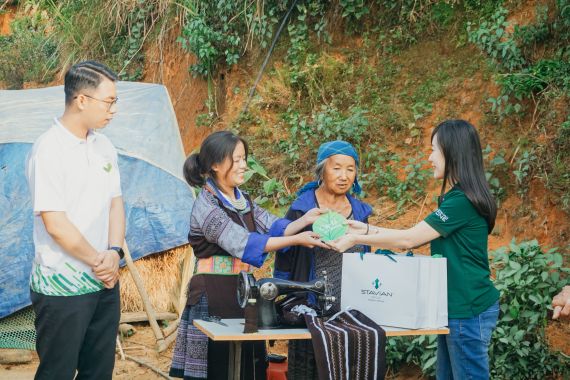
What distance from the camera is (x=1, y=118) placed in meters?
7.34

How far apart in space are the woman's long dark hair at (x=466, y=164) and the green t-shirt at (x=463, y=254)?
0.04 m

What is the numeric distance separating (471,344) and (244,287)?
3.77 feet

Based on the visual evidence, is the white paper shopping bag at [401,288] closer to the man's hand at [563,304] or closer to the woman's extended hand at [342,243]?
the woman's extended hand at [342,243]

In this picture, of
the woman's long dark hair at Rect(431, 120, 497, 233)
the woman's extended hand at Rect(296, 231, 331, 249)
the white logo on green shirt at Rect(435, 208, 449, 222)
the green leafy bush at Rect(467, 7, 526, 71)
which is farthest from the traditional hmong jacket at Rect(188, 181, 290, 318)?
the green leafy bush at Rect(467, 7, 526, 71)

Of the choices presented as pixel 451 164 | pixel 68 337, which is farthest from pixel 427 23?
pixel 68 337

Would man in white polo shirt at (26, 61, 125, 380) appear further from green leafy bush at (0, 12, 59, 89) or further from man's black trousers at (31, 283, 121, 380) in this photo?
green leafy bush at (0, 12, 59, 89)

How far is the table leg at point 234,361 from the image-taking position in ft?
11.3

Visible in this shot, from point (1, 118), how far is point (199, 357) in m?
4.71

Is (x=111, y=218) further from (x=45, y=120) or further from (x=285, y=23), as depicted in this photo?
(x=285, y=23)

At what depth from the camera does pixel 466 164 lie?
350cm

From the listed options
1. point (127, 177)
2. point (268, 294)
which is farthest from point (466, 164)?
point (127, 177)

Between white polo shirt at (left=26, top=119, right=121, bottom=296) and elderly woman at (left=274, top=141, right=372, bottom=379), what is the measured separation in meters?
1.18

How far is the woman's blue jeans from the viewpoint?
3.41m

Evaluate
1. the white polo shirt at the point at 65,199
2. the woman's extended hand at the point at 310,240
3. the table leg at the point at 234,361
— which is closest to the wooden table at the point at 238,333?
the table leg at the point at 234,361
